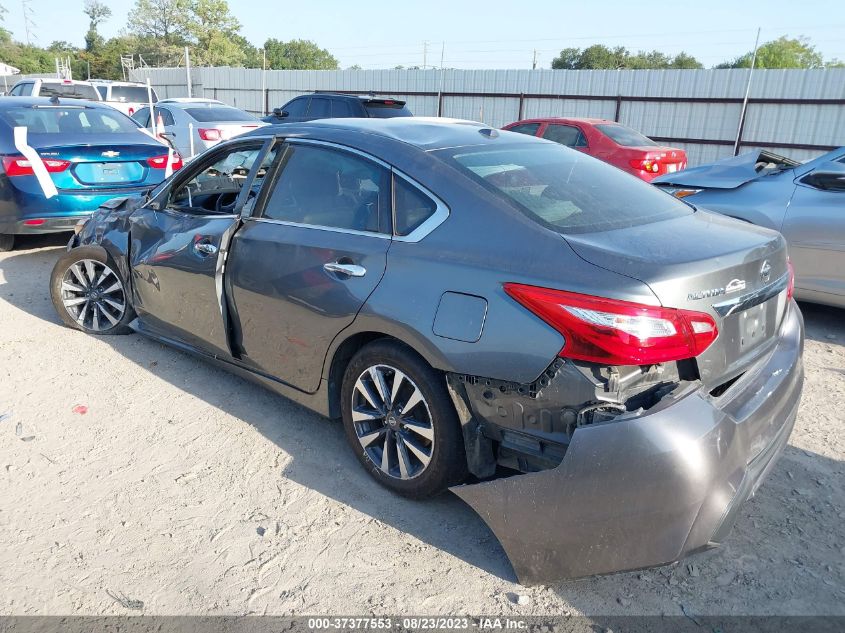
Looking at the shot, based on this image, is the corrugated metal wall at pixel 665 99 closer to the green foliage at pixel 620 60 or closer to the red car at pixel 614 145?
the red car at pixel 614 145

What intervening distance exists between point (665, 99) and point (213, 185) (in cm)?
1524

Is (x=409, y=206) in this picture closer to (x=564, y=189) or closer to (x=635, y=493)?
(x=564, y=189)

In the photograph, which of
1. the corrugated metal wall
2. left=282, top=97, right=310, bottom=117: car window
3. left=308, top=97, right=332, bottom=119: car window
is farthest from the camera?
the corrugated metal wall

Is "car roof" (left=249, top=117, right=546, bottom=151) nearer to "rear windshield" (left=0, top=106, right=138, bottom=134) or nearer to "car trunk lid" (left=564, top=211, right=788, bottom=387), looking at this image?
"car trunk lid" (left=564, top=211, right=788, bottom=387)

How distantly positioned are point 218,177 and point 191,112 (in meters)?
9.84

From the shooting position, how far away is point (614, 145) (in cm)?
1091

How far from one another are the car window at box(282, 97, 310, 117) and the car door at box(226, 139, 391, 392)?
33.6 feet

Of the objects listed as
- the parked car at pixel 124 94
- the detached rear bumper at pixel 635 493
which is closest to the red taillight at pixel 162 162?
the detached rear bumper at pixel 635 493

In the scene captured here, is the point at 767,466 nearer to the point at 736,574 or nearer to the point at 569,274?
the point at 736,574

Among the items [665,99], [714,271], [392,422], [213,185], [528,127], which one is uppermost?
[665,99]

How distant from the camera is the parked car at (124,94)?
655 inches

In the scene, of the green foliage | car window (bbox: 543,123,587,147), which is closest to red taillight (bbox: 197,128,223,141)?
car window (bbox: 543,123,587,147)

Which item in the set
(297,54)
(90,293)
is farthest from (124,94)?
(297,54)

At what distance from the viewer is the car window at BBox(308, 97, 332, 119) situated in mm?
12570
